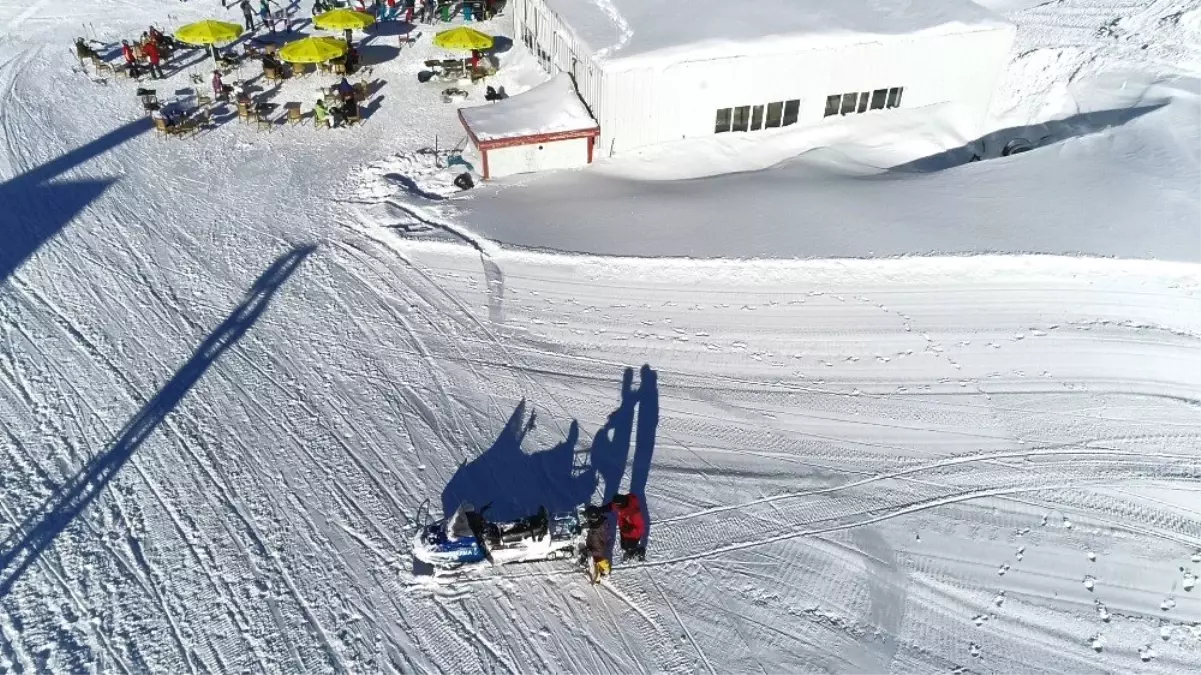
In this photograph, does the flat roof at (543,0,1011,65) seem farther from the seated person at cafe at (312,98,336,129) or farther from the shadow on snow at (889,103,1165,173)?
the seated person at cafe at (312,98,336,129)

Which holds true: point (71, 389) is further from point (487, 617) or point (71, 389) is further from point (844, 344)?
point (844, 344)

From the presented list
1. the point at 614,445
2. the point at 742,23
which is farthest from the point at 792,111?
the point at 614,445

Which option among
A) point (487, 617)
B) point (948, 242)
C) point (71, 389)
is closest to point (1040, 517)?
point (948, 242)

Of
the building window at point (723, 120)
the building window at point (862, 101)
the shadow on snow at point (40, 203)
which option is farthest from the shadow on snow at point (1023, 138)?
the shadow on snow at point (40, 203)

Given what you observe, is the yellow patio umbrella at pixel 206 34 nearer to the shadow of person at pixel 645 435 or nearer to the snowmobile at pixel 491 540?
the shadow of person at pixel 645 435

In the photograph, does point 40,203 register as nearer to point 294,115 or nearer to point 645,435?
point 294,115
